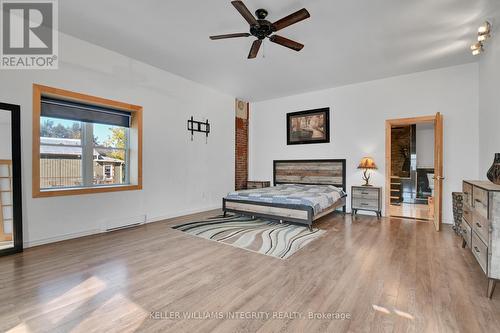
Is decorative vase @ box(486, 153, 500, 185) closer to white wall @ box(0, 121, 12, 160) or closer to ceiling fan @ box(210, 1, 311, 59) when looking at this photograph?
ceiling fan @ box(210, 1, 311, 59)

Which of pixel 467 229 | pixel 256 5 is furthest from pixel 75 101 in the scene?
pixel 467 229

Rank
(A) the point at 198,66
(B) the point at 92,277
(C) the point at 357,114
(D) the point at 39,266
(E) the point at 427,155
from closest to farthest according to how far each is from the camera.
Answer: (B) the point at 92,277 < (D) the point at 39,266 < (A) the point at 198,66 < (C) the point at 357,114 < (E) the point at 427,155

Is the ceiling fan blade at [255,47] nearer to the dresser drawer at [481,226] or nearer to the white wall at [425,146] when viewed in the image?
the dresser drawer at [481,226]

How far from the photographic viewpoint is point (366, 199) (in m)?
5.15

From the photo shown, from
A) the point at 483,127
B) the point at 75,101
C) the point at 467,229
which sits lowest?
the point at 467,229

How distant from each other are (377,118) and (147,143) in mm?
5004

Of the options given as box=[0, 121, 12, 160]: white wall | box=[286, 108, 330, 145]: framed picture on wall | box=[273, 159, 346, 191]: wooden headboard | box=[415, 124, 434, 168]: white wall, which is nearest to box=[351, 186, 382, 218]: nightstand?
box=[273, 159, 346, 191]: wooden headboard

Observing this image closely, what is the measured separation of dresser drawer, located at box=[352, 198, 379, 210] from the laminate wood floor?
154cm

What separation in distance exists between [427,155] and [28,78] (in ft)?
33.0

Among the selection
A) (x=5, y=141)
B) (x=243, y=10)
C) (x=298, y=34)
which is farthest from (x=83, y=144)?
(x=298, y=34)

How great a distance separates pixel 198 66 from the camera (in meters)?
4.67

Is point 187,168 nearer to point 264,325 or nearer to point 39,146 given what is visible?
point 39,146

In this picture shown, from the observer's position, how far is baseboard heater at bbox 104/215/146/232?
405 cm

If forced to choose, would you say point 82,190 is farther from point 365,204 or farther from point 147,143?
point 365,204
